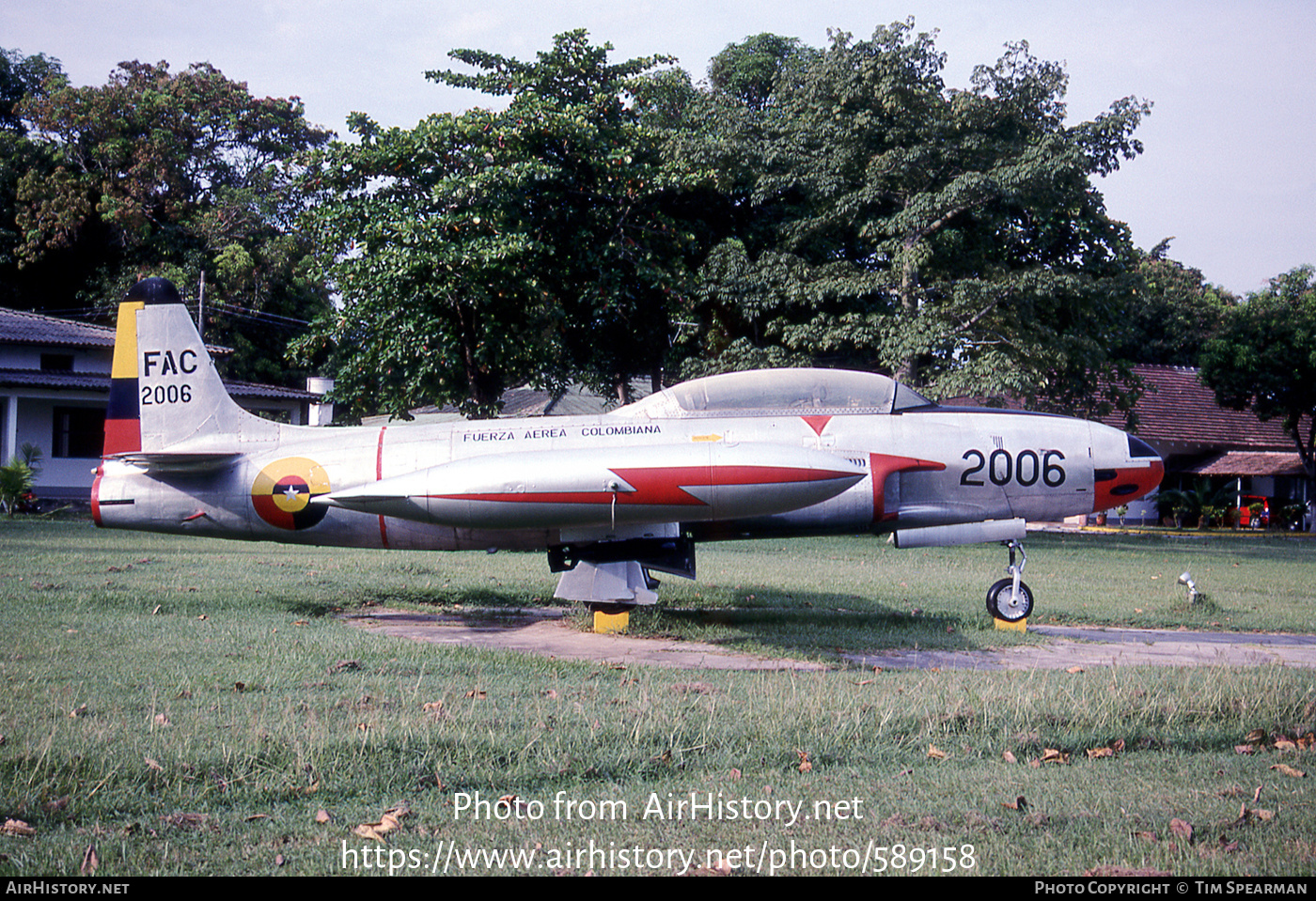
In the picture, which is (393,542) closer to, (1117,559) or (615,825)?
(615,825)

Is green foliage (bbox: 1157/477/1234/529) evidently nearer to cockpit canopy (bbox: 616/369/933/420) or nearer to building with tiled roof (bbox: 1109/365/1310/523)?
building with tiled roof (bbox: 1109/365/1310/523)

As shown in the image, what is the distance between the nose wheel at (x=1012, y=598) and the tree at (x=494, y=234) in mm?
12382

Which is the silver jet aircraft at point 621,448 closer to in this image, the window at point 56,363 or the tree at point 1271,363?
the window at point 56,363

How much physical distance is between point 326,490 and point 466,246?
1043 centimetres

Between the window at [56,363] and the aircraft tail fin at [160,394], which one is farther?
the window at [56,363]

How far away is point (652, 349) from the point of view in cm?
2634

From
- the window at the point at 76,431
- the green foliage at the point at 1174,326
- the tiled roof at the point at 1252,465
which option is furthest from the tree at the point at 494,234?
the green foliage at the point at 1174,326

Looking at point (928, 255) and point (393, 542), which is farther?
point (928, 255)

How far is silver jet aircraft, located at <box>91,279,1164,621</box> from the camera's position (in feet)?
32.7

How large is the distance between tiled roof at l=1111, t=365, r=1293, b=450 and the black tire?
31.2 m

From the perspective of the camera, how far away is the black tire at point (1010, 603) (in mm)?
10773

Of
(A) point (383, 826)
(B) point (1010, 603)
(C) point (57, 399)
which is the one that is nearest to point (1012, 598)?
(B) point (1010, 603)
